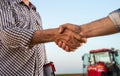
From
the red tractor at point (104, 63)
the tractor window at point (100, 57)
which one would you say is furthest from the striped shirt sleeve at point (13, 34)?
the tractor window at point (100, 57)

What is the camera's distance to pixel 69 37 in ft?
Result: 8.16

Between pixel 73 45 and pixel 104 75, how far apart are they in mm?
12956

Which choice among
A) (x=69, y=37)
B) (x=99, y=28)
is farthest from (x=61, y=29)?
(x=99, y=28)

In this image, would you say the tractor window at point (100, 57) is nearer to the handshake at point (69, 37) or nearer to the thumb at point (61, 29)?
the handshake at point (69, 37)

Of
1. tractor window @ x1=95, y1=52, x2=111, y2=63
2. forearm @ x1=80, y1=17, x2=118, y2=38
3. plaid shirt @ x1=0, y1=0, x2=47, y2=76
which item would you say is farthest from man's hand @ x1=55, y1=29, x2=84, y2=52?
tractor window @ x1=95, y1=52, x2=111, y2=63

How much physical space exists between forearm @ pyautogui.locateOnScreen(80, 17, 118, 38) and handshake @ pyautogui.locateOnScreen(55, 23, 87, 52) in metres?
0.06

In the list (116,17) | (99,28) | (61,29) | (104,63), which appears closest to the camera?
(116,17)

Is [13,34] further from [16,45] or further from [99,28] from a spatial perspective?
[99,28]

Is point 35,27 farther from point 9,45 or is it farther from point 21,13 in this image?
point 9,45

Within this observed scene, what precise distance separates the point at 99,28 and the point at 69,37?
11.9 inches

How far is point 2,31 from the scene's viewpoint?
2.38 metres

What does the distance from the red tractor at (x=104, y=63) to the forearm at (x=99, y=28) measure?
12.8m

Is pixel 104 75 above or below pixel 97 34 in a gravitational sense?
below

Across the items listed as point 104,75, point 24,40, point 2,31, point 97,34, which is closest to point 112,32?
point 97,34
